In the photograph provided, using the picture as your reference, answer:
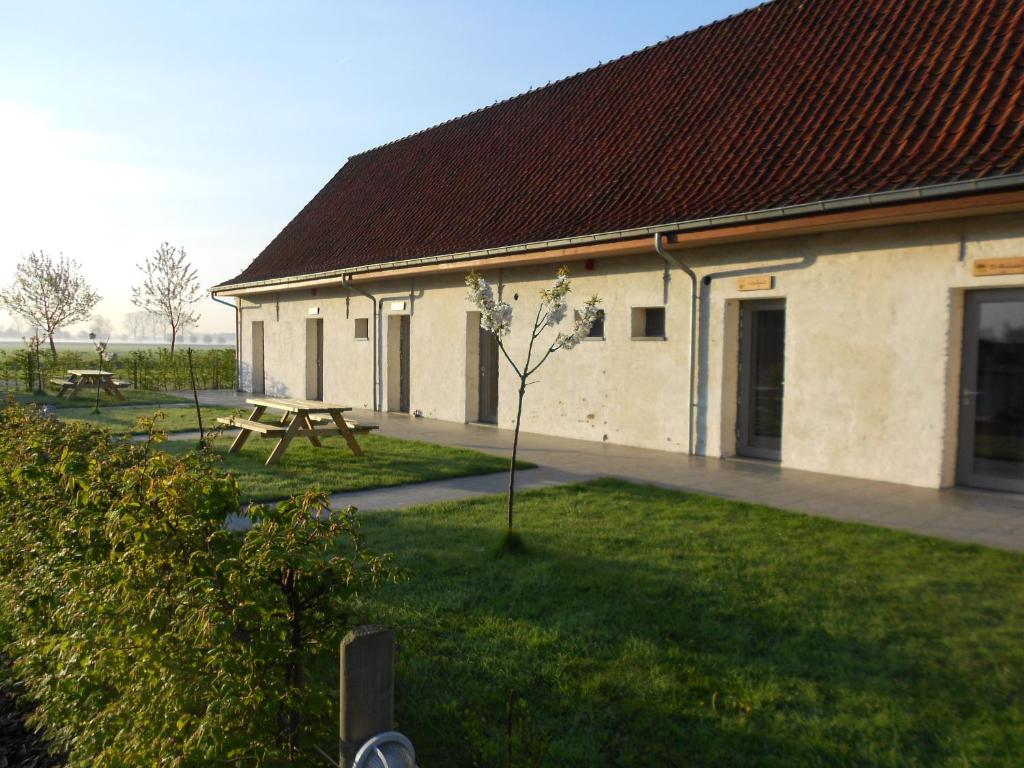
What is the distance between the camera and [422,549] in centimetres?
604

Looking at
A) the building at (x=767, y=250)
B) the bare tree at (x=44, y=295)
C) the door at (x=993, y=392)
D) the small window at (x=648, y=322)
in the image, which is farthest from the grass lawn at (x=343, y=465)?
the bare tree at (x=44, y=295)

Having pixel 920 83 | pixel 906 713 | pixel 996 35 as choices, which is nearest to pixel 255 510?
pixel 906 713

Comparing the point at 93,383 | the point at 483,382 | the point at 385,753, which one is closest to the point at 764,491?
the point at 385,753

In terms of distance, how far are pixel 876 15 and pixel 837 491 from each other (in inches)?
292

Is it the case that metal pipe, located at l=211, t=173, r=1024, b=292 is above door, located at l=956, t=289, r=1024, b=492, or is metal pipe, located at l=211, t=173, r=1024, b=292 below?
above

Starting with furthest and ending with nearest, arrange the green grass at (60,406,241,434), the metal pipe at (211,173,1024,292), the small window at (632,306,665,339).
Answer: the green grass at (60,406,241,434), the small window at (632,306,665,339), the metal pipe at (211,173,1024,292)

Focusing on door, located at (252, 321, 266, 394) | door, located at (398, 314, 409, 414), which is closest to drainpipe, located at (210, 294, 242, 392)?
door, located at (252, 321, 266, 394)

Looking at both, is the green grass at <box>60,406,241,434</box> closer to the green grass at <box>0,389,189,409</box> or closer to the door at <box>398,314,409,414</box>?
the green grass at <box>0,389,189,409</box>

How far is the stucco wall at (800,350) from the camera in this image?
8.68 meters

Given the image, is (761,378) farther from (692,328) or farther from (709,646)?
(709,646)

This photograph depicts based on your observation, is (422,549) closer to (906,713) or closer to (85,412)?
(906,713)

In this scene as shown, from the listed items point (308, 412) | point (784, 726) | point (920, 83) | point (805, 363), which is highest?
point (920, 83)

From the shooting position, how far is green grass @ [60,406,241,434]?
46.5 ft

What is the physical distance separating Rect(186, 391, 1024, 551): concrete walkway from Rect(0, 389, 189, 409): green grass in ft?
39.0
